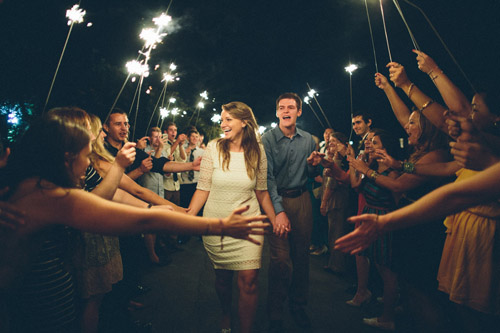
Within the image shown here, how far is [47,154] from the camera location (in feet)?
5.44

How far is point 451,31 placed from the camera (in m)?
7.99

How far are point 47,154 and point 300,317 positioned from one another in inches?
132

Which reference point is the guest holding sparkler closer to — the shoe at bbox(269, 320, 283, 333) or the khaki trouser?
the khaki trouser

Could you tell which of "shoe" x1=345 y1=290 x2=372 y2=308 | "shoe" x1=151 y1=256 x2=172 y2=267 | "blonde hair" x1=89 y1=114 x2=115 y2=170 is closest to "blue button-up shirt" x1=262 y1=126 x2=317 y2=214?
"shoe" x1=345 y1=290 x2=372 y2=308

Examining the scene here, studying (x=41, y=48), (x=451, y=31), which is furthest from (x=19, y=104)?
(x=451, y=31)

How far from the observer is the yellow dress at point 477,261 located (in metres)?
2.31

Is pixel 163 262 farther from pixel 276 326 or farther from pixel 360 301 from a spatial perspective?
pixel 360 301

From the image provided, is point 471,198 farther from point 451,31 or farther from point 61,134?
point 451,31

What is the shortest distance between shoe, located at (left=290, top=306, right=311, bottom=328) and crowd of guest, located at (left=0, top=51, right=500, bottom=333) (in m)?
0.01

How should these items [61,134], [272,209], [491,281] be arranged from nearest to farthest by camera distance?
[61,134] < [491,281] < [272,209]

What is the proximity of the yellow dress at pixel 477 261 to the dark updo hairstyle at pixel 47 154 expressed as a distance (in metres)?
3.05

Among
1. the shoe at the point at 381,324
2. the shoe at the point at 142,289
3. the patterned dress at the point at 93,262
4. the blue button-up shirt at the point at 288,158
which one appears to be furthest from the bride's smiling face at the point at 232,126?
the shoe at the point at 381,324

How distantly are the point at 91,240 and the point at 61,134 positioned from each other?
49.6 inches

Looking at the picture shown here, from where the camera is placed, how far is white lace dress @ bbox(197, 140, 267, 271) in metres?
3.00
